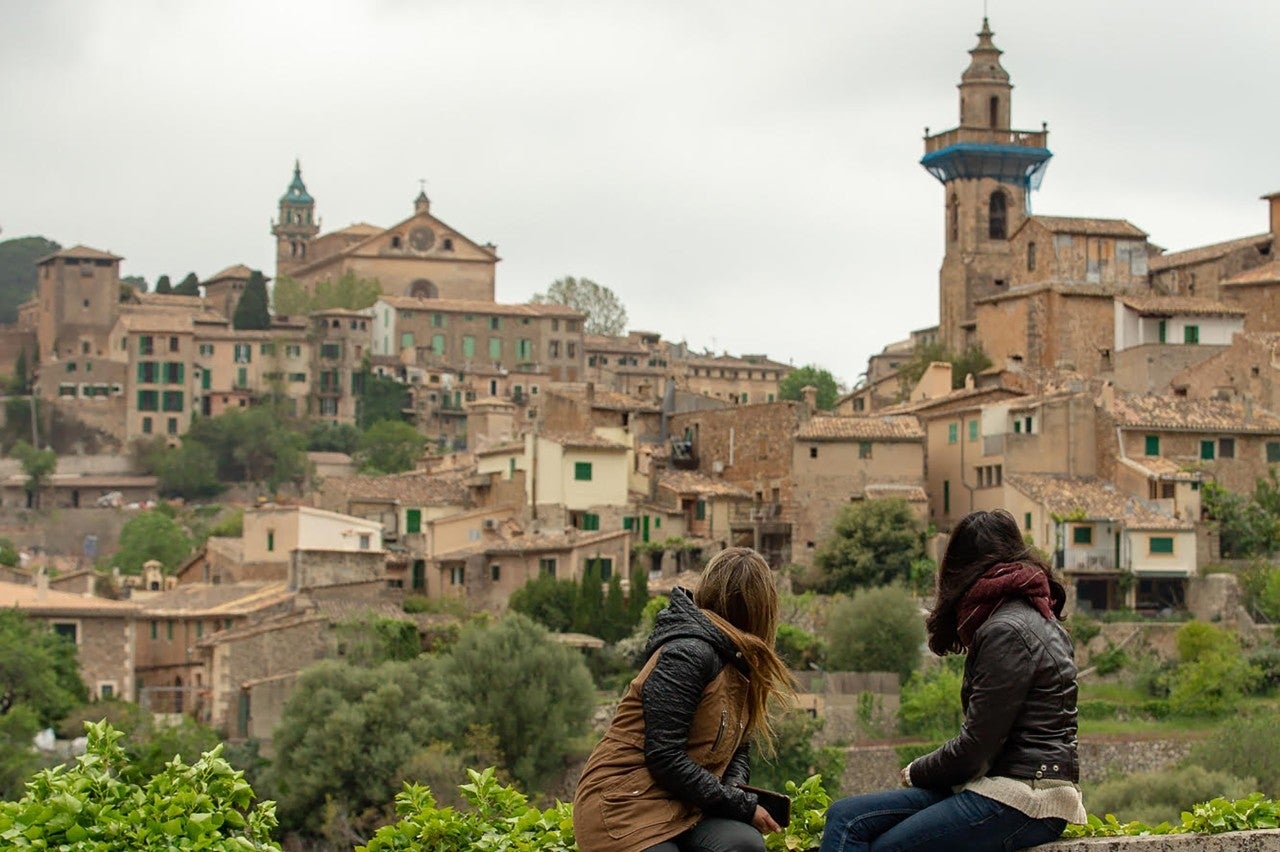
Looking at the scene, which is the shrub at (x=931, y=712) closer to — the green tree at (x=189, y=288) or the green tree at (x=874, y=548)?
the green tree at (x=874, y=548)

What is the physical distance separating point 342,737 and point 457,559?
1132 centimetres

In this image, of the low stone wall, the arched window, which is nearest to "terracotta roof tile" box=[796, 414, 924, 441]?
the low stone wall

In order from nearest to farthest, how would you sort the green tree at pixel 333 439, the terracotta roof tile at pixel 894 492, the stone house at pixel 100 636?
the stone house at pixel 100 636, the terracotta roof tile at pixel 894 492, the green tree at pixel 333 439

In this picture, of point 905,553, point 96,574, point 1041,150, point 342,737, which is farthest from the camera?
point 1041,150

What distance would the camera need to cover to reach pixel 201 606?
157 feet

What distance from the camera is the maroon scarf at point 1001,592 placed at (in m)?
7.16

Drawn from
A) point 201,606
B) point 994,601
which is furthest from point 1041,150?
point 994,601

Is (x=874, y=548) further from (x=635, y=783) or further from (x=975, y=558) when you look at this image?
(x=635, y=783)

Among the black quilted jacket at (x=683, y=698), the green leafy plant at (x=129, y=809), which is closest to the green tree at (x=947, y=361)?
the green leafy plant at (x=129, y=809)

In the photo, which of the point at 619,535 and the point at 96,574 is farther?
the point at 96,574

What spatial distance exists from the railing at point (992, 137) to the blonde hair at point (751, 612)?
5968 cm

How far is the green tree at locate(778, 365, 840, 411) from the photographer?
273ft

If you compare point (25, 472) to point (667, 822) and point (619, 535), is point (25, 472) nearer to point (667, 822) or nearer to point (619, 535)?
point (619, 535)

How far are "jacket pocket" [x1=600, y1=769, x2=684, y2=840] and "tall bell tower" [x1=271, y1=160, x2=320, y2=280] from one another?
10822 centimetres
